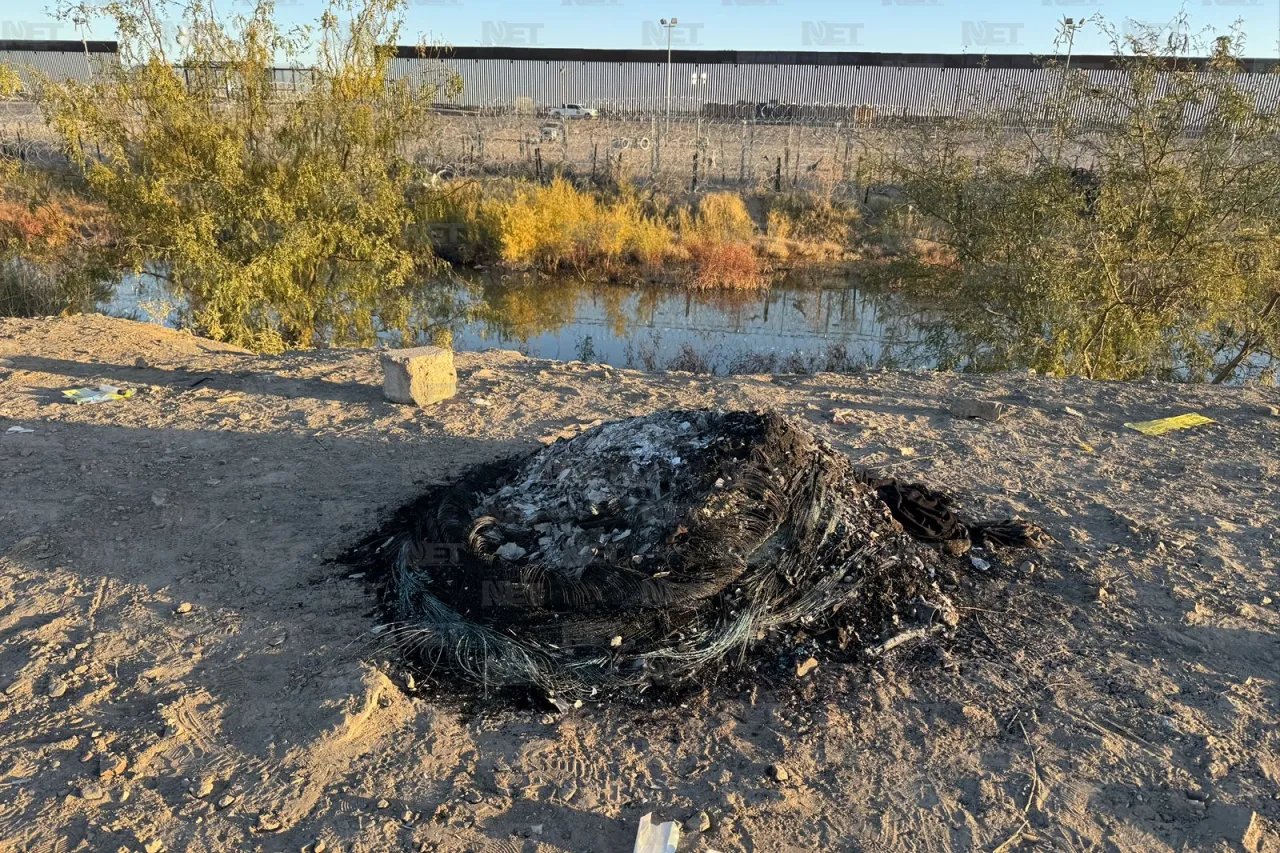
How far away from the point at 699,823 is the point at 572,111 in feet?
114

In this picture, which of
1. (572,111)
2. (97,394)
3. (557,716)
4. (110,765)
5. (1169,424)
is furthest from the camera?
(572,111)

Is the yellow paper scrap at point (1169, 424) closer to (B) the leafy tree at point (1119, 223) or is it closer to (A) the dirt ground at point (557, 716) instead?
(A) the dirt ground at point (557, 716)

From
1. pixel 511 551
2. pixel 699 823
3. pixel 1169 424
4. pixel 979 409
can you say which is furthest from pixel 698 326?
pixel 699 823

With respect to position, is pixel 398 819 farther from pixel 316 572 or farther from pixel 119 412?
pixel 119 412

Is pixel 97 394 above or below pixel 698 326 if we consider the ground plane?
above

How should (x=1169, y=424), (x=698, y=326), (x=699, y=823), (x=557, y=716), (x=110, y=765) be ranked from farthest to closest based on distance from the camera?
(x=698, y=326) → (x=1169, y=424) → (x=557, y=716) → (x=110, y=765) → (x=699, y=823)

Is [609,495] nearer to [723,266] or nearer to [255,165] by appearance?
[255,165]

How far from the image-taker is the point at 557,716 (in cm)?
350

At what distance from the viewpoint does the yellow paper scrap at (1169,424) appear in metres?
6.70

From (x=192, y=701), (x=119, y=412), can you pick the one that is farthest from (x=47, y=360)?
(x=192, y=701)

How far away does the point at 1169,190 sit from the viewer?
31.7 ft

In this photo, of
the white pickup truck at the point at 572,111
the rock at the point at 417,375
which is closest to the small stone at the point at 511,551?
the rock at the point at 417,375

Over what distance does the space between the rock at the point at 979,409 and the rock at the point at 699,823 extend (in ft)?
16.0

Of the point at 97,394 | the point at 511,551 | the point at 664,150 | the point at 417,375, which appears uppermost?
the point at 664,150
